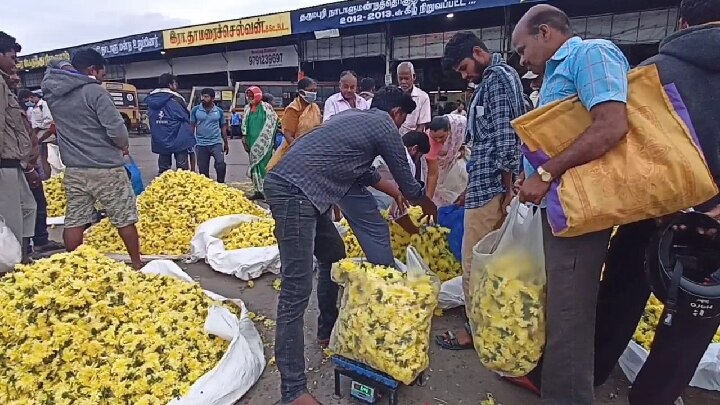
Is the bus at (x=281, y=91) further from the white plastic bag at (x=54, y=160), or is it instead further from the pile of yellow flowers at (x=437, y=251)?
the pile of yellow flowers at (x=437, y=251)

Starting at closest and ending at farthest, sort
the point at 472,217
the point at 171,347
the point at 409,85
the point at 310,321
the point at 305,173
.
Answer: the point at 305,173 < the point at 171,347 < the point at 472,217 < the point at 310,321 < the point at 409,85

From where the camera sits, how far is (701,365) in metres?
2.51

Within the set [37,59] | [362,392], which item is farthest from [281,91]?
[37,59]

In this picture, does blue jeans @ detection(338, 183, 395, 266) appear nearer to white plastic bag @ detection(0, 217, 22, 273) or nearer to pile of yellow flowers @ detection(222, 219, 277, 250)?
pile of yellow flowers @ detection(222, 219, 277, 250)

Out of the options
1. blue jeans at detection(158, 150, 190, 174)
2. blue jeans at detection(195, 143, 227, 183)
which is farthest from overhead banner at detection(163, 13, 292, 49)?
blue jeans at detection(158, 150, 190, 174)

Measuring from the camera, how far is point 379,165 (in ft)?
11.5

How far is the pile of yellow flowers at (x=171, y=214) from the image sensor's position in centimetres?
482

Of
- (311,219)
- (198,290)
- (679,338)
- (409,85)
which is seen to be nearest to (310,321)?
(198,290)

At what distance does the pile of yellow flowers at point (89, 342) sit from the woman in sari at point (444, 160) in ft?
6.52

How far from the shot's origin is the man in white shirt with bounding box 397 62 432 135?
503 centimetres

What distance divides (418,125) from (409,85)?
430 millimetres

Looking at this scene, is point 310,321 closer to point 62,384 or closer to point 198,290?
point 198,290

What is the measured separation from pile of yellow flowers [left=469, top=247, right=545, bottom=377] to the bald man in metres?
0.06

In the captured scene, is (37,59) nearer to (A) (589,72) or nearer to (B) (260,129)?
(B) (260,129)
